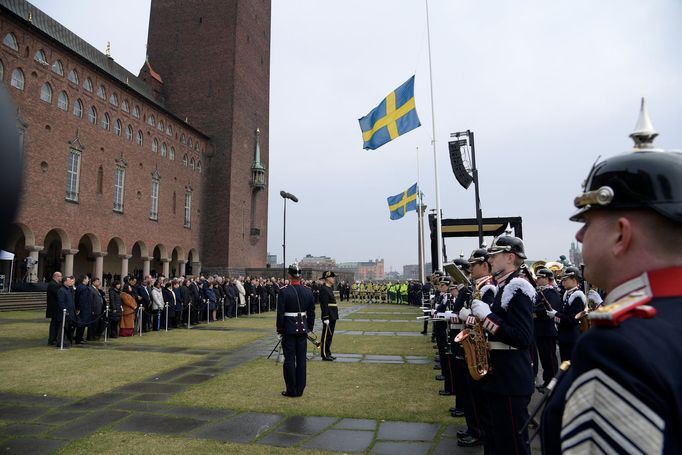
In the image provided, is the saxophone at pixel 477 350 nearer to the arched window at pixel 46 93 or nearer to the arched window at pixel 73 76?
the arched window at pixel 46 93

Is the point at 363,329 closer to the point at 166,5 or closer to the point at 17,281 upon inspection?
the point at 17,281

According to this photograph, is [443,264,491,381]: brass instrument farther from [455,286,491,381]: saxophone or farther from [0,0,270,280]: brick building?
[0,0,270,280]: brick building

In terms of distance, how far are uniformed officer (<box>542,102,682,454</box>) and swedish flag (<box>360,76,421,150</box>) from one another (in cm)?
1287

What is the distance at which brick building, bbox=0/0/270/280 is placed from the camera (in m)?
28.4

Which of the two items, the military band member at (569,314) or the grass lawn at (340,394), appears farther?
the military band member at (569,314)

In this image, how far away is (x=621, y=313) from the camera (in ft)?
3.90

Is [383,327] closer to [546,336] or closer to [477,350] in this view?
[546,336]

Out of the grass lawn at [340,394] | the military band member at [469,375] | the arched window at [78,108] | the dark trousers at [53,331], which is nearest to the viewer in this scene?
the military band member at [469,375]

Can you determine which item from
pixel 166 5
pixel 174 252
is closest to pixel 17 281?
pixel 174 252

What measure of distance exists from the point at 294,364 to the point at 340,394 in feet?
3.01

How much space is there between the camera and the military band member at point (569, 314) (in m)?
7.79


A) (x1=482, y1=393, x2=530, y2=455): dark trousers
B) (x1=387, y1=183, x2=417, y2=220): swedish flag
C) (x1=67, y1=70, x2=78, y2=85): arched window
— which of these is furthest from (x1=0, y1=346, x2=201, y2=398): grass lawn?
(x1=67, y1=70, x2=78, y2=85): arched window

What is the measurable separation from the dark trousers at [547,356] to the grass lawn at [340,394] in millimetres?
1968

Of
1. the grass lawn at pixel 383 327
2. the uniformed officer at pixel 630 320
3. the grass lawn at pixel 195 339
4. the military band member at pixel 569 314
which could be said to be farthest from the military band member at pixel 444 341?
the grass lawn at pixel 383 327
